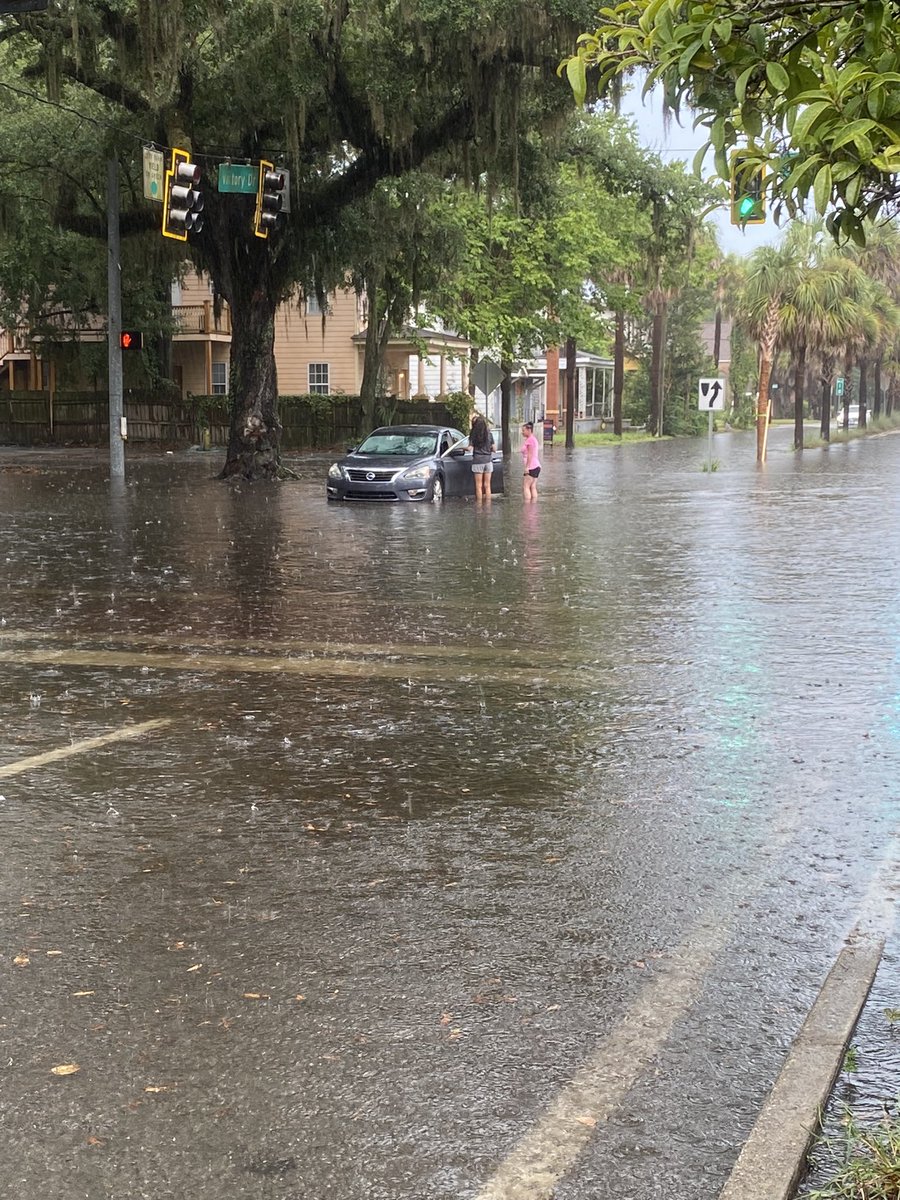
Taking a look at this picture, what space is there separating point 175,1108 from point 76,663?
6.41 meters

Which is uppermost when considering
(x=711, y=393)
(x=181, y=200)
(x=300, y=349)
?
(x=181, y=200)

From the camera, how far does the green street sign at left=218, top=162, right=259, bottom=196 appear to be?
23.5m

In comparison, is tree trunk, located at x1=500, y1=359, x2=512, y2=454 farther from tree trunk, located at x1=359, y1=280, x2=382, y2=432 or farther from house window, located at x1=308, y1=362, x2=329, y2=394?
house window, located at x1=308, y1=362, x2=329, y2=394

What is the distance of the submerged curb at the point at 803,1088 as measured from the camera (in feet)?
10.1

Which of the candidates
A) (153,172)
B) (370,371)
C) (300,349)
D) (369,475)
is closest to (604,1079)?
(369,475)

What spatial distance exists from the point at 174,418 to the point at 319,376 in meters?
7.99

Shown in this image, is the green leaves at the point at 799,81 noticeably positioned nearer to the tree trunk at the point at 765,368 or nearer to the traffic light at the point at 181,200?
the traffic light at the point at 181,200

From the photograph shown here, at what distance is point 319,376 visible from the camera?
5294cm

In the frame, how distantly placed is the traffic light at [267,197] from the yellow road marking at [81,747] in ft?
57.0

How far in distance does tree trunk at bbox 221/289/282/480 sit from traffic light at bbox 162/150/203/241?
17.7ft

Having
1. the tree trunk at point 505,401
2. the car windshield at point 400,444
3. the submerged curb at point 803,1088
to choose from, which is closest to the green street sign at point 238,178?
the car windshield at point 400,444

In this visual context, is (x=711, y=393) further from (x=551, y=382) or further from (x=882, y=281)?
(x=882, y=281)

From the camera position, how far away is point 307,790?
6.42 metres

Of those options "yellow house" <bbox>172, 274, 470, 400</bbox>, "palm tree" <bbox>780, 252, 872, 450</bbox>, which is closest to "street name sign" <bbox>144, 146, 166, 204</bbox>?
"palm tree" <bbox>780, 252, 872, 450</bbox>
